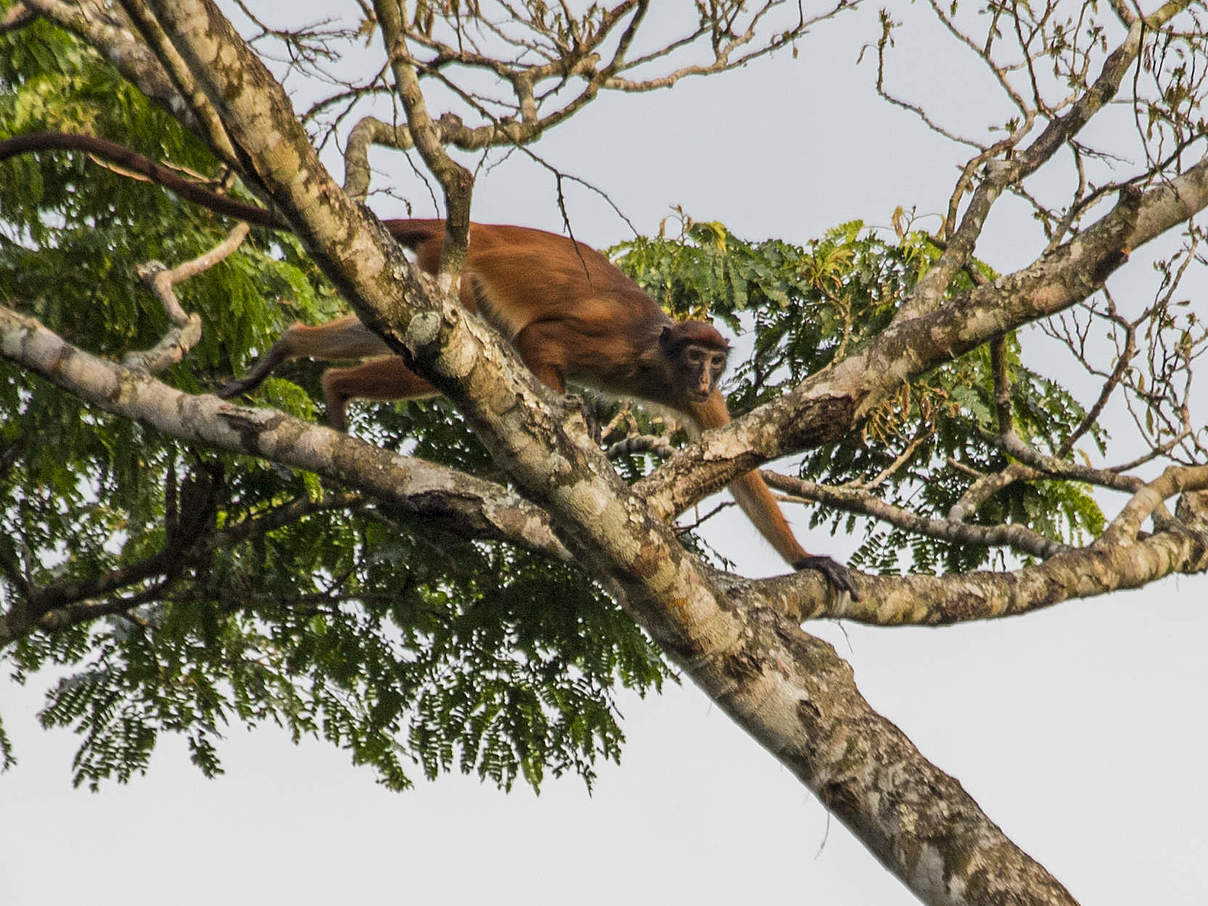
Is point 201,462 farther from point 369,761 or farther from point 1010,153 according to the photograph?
point 1010,153

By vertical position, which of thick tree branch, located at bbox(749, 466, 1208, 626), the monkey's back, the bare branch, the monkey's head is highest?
the monkey's back

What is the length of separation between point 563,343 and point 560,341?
0.02 metres

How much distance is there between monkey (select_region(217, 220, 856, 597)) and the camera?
6.09 meters

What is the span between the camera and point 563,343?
6512mm

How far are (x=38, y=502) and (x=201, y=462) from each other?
1945mm

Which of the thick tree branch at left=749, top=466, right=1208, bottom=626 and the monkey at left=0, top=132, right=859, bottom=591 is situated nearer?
the thick tree branch at left=749, top=466, right=1208, bottom=626

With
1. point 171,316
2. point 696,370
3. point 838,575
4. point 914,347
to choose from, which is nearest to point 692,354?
point 696,370

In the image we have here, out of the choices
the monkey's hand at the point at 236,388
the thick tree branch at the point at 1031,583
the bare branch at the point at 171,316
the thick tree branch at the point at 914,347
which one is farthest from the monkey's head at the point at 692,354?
the bare branch at the point at 171,316

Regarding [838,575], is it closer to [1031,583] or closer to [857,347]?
[1031,583]

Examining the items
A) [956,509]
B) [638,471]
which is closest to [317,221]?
[956,509]

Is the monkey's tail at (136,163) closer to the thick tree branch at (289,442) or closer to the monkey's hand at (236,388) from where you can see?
the thick tree branch at (289,442)

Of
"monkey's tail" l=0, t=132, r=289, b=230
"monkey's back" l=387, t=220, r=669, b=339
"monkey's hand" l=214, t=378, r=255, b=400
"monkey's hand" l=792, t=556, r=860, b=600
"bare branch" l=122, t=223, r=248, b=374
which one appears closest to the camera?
"monkey's tail" l=0, t=132, r=289, b=230

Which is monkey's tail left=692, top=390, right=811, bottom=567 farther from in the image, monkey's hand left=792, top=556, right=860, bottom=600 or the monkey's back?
the monkey's back

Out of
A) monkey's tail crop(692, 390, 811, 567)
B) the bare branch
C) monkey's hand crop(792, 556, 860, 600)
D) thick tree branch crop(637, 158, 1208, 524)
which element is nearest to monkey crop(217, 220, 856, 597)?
monkey's tail crop(692, 390, 811, 567)
